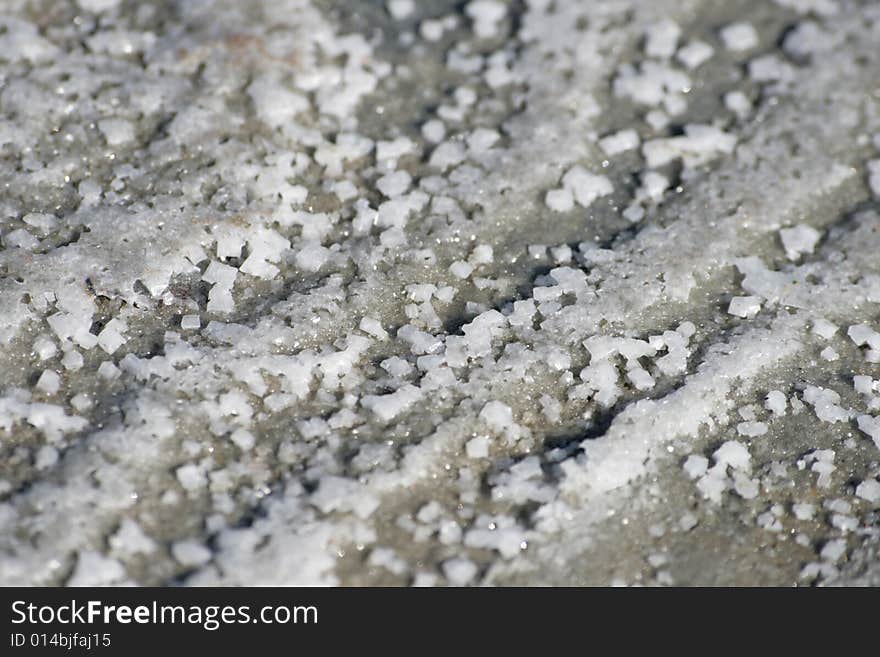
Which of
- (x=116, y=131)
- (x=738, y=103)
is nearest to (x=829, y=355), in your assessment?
(x=738, y=103)

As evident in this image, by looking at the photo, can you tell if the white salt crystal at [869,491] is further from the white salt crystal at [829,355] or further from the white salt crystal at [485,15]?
the white salt crystal at [485,15]

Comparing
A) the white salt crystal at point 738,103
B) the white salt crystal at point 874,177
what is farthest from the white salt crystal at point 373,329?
the white salt crystal at point 874,177

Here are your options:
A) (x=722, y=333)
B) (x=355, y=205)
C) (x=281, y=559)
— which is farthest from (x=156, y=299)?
(x=722, y=333)

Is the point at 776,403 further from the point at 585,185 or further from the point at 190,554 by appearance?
the point at 190,554

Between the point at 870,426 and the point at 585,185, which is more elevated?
the point at 585,185

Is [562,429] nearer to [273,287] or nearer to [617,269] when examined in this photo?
[617,269]

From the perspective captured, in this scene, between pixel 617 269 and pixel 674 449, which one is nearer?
pixel 674 449

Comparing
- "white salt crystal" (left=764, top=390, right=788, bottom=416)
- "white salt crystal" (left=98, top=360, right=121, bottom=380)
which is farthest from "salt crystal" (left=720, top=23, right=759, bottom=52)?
"white salt crystal" (left=98, top=360, right=121, bottom=380)

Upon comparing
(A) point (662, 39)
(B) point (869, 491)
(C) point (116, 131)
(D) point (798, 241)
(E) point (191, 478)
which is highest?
(C) point (116, 131)
